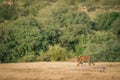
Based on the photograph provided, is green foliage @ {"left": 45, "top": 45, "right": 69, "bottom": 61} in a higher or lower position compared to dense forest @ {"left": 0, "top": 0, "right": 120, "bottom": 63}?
lower

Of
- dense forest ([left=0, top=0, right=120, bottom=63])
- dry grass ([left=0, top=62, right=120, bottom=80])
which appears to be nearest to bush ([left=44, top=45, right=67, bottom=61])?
dense forest ([left=0, top=0, right=120, bottom=63])

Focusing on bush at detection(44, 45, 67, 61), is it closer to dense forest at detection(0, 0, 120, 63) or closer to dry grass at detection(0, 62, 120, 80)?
dense forest at detection(0, 0, 120, 63)

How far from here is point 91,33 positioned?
21.8 meters

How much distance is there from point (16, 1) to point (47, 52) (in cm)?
495

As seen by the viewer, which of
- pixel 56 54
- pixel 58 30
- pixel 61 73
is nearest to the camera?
pixel 61 73

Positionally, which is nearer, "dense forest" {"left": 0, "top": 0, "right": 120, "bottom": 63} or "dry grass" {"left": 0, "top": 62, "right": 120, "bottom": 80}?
"dry grass" {"left": 0, "top": 62, "right": 120, "bottom": 80}

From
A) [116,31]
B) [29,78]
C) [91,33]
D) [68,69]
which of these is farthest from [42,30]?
[29,78]

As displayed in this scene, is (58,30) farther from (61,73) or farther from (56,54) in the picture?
(61,73)

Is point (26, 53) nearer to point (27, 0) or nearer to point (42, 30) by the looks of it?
point (42, 30)

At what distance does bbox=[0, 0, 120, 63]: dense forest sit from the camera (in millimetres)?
20406

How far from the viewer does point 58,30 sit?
2158 cm

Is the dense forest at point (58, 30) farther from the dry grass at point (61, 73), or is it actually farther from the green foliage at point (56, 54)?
the dry grass at point (61, 73)

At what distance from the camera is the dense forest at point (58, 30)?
20.4 metres

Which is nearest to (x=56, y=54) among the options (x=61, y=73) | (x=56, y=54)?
(x=56, y=54)
